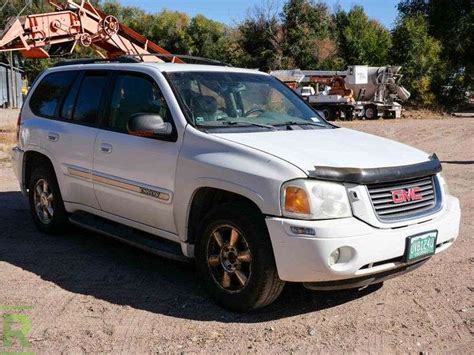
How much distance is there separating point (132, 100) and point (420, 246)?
289 centimetres

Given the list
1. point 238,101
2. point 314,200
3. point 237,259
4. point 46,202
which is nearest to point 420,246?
point 314,200

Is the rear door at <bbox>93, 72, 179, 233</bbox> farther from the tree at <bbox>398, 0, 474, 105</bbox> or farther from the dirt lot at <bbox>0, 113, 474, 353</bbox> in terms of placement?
the tree at <bbox>398, 0, 474, 105</bbox>

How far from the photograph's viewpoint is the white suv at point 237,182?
420cm

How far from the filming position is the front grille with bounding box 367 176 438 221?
434 cm

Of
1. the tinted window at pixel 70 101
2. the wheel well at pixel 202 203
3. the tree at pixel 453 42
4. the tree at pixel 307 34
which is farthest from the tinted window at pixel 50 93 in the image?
the tree at pixel 307 34

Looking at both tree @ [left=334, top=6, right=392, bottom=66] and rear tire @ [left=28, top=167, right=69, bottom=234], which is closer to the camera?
rear tire @ [left=28, top=167, right=69, bottom=234]

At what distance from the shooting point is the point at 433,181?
4.92 metres

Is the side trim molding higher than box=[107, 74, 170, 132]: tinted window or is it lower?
lower

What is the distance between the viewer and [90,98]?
6.22 metres

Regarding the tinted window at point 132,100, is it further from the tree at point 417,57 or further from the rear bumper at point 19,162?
the tree at point 417,57

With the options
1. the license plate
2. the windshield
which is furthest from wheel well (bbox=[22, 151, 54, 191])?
the license plate

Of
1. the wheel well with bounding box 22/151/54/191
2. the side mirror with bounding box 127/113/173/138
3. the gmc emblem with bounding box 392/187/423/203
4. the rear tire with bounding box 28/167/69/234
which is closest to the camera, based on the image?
the gmc emblem with bounding box 392/187/423/203

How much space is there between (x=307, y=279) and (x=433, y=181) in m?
1.45

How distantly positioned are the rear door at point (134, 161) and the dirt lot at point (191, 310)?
0.62 meters
